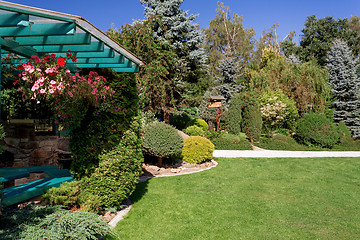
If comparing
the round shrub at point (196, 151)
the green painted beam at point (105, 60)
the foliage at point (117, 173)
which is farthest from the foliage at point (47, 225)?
the round shrub at point (196, 151)

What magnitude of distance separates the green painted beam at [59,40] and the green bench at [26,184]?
2135 millimetres

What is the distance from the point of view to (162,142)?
26.4 ft

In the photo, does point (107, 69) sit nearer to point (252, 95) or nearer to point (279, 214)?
point (279, 214)

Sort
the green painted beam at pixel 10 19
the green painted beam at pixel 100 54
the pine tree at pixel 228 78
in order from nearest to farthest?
the green painted beam at pixel 10 19, the green painted beam at pixel 100 54, the pine tree at pixel 228 78

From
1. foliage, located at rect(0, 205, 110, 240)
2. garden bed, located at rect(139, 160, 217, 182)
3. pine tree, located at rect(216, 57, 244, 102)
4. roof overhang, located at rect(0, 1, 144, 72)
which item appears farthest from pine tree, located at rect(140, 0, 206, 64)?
foliage, located at rect(0, 205, 110, 240)

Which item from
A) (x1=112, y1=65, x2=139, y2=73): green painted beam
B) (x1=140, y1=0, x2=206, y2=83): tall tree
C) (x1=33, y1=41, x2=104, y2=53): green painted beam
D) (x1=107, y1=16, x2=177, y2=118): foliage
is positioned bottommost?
(x1=112, y1=65, x2=139, y2=73): green painted beam

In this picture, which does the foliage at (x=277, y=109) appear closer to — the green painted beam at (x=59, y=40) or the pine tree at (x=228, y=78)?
the pine tree at (x=228, y=78)

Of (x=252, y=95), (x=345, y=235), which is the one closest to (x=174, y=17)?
(x=252, y=95)

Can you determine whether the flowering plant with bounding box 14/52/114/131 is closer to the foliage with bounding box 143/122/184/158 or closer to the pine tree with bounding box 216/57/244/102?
the foliage with bounding box 143/122/184/158

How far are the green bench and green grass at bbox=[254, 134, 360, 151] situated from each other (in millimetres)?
12239

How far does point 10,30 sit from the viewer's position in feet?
9.50

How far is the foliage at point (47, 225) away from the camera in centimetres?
261

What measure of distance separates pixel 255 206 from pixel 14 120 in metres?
5.68

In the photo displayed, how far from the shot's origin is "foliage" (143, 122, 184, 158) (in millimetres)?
8031
